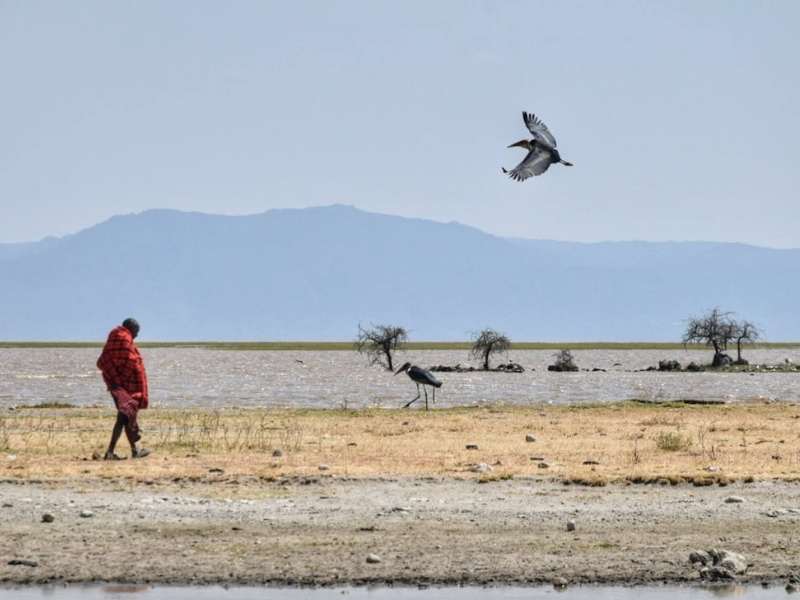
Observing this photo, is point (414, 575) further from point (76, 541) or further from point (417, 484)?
point (417, 484)

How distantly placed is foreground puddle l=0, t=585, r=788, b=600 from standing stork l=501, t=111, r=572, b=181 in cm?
731

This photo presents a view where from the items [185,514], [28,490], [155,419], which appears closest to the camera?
[185,514]

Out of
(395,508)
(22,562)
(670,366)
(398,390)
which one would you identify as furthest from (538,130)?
(670,366)

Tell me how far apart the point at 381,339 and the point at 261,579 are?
287 ft

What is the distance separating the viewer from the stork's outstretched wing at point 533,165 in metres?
20.3

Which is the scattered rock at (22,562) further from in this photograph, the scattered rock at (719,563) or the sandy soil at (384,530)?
the scattered rock at (719,563)

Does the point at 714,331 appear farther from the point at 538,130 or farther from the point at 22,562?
the point at 22,562

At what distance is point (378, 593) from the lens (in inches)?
558

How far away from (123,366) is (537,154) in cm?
761

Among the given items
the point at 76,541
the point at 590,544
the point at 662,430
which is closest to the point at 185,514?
the point at 76,541

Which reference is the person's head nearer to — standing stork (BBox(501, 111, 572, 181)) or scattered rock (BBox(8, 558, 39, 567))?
standing stork (BBox(501, 111, 572, 181))

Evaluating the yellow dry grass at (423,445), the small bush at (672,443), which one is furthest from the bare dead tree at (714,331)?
the small bush at (672,443)

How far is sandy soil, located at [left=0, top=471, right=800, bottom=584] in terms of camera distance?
1490 centimetres

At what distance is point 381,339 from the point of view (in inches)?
4018
